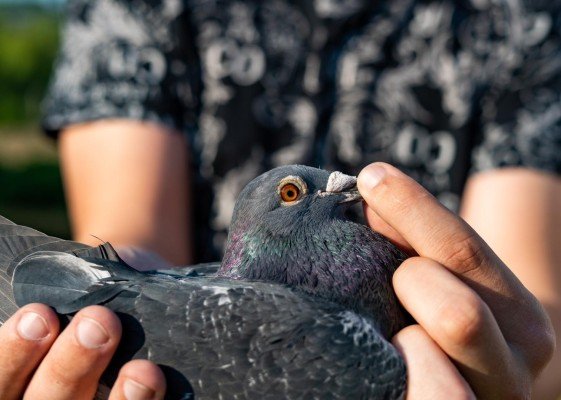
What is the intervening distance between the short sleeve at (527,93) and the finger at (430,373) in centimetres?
155

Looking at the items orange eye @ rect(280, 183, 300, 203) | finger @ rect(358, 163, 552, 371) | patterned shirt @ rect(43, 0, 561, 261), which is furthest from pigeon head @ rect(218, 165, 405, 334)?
patterned shirt @ rect(43, 0, 561, 261)

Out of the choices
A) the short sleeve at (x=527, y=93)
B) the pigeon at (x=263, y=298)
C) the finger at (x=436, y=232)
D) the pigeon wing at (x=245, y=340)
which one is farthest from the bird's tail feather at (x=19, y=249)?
the short sleeve at (x=527, y=93)

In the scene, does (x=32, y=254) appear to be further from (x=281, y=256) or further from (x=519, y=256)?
(x=519, y=256)

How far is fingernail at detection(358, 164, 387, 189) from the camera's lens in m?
2.11

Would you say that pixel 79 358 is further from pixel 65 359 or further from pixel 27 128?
pixel 27 128

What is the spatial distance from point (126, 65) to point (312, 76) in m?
0.78

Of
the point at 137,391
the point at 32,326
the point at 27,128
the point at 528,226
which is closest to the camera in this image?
the point at 137,391

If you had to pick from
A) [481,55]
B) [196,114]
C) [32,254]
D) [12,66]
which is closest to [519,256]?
[481,55]

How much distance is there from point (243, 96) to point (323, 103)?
13.5 inches

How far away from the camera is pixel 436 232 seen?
2090 millimetres

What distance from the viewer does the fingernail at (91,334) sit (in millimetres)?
1919

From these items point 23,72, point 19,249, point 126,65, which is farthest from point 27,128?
point 19,249

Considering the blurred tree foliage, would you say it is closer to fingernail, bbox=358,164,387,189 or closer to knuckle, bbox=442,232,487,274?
fingernail, bbox=358,164,387,189

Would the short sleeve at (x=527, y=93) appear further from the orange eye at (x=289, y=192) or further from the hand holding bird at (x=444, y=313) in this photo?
the orange eye at (x=289, y=192)
